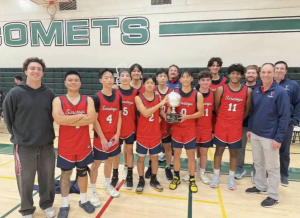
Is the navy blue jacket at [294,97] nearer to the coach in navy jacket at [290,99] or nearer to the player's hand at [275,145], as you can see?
the coach in navy jacket at [290,99]

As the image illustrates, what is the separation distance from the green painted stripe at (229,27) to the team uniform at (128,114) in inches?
185

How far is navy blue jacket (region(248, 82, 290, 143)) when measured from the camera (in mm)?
2547

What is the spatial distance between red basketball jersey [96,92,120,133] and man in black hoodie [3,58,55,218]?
567 mm

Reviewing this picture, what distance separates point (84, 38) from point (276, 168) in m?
7.21

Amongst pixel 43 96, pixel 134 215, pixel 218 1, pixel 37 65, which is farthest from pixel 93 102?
pixel 218 1

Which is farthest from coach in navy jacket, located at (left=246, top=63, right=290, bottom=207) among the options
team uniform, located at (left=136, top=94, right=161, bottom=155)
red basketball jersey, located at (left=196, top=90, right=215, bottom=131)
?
team uniform, located at (left=136, top=94, right=161, bottom=155)

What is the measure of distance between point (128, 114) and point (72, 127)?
2.85 ft

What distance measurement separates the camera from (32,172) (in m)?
2.37

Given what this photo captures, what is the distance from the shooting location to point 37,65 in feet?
7.44

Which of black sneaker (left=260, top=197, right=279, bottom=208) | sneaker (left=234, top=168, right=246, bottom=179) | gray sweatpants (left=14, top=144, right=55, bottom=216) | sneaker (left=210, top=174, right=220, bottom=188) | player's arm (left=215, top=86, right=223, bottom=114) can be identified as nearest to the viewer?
gray sweatpants (left=14, top=144, right=55, bottom=216)

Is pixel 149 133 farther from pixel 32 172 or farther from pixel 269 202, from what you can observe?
pixel 269 202

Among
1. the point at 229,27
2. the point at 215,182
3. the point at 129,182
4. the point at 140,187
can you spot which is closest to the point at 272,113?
the point at 215,182

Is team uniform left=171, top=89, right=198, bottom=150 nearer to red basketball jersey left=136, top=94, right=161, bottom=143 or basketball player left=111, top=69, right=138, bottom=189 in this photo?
red basketball jersey left=136, top=94, right=161, bottom=143

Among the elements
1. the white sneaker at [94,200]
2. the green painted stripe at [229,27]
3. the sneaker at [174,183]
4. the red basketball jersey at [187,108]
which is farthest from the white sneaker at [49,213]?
the green painted stripe at [229,27]
